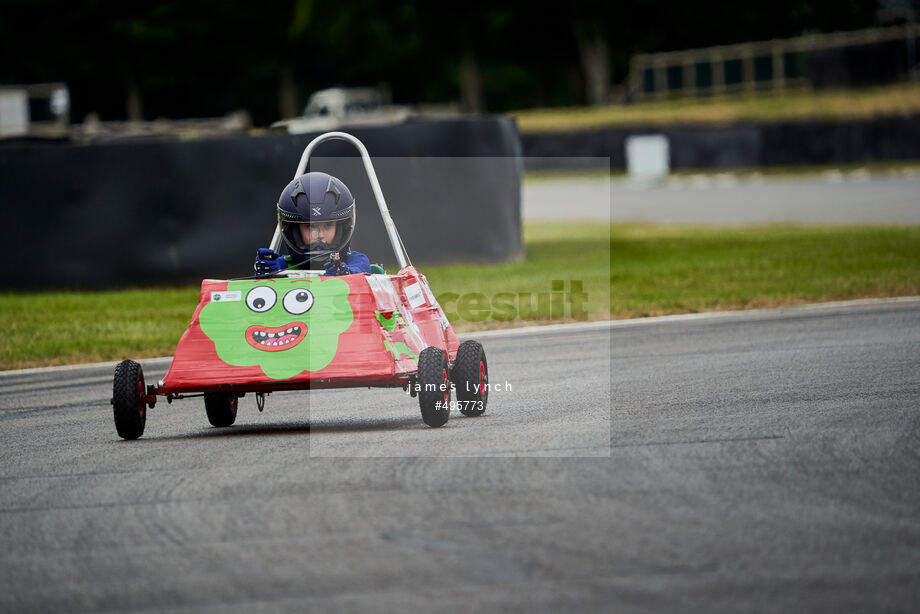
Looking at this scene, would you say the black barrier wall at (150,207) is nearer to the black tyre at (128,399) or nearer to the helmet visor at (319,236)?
the helmet visor at (319,236)

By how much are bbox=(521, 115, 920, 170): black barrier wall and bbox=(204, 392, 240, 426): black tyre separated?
25.5 m

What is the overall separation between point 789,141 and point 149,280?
67.3 ft

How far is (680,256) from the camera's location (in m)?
19.2

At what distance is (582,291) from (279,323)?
826 centimetres

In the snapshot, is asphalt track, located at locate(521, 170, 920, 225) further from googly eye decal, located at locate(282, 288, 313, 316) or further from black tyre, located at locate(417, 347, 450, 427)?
googly eye decal, located at locate(282, 288, 313, 316)

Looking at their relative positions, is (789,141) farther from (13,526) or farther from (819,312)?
(13,526)

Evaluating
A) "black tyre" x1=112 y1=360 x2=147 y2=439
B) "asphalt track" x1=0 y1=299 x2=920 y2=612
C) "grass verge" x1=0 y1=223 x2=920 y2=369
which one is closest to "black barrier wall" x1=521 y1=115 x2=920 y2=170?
"grass verge" x1=0 y1=223 x2=920 y2=369

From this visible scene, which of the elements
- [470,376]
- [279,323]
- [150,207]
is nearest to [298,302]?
[279,323]

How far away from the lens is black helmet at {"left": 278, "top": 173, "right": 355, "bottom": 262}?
27.6 feet

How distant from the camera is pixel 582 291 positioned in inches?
628

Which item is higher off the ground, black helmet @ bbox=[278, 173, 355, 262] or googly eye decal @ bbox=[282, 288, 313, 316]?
black helmet @ bbox=[278, 173, 355, 262]

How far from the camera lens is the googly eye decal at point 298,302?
26.3ft

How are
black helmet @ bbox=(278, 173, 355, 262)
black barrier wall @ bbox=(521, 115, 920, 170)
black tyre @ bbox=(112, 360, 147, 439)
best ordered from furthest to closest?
black barrier wall @ bbox=(521, 115, 920, 170) < black helmet @ bbox=(278, 173, 355, 262) < black tyre @ bbox=(112, 360, 147, 439)

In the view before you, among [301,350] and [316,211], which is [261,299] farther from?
[316,211]
